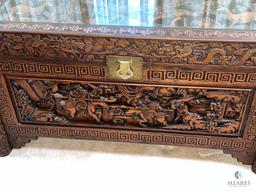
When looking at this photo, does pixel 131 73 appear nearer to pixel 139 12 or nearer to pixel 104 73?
pixel 104 73

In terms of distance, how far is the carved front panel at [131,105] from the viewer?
1121 mm

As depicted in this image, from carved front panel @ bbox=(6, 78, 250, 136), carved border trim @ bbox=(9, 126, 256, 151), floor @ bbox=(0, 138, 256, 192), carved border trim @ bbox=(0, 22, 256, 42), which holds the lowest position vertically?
floor @ bbox=(0, 138, 256, 192)

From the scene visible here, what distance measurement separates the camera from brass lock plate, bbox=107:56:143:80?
105 centimetres

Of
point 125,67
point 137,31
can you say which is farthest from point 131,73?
point 137,31

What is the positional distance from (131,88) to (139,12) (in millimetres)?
259

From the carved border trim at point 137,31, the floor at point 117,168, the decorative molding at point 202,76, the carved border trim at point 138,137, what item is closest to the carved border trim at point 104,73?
the decorative molding at point 202,76

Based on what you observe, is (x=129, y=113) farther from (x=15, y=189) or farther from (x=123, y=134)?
(x=15, y=189)

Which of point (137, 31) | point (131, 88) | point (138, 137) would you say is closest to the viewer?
point (137, 31)

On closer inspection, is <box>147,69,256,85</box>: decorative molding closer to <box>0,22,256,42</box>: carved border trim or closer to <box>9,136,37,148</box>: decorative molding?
<box>0,22,256,42</box>: carved border trim

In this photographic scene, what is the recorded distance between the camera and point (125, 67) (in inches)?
41.6

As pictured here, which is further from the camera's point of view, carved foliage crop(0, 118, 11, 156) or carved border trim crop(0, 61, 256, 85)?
carved foliage crop(0, 118, 11, 156)

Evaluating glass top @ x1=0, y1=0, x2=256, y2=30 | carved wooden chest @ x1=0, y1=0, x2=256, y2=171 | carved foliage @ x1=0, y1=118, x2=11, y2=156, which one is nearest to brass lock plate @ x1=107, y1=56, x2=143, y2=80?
carved wooden chest @ x1=0, y1=0, x2=256, y2=171

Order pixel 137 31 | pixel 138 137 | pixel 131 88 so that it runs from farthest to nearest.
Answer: pixel 138 137
pixel 131 88
pixel 137 31

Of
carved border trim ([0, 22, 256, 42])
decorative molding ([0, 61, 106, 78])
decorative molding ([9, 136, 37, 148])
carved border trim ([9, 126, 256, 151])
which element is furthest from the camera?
decorative molding ([9, 136, 37, 148])
